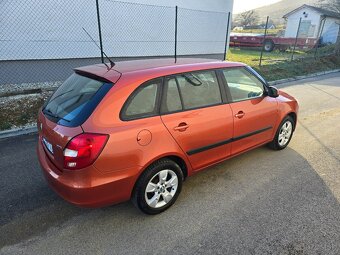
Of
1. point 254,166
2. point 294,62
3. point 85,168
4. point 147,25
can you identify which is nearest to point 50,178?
point 85,168

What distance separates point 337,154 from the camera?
446 cm

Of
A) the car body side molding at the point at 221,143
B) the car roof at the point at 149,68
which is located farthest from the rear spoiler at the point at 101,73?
the car body side molding at the point at 221,143

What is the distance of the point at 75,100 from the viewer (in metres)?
2.73

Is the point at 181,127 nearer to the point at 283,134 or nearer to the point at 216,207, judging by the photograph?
the point at 216,207

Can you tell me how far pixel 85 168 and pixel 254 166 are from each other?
263cm

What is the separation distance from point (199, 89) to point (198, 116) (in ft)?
1.15

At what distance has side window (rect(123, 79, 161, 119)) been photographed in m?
2.62

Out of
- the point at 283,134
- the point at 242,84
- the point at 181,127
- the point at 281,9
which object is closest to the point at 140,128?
the point at 181,127

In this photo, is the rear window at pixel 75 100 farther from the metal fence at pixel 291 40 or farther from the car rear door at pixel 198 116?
the metal fence at pixel 291 40

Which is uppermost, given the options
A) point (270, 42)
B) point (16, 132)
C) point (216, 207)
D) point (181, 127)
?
point (181, 127)

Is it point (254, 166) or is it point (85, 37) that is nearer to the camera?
point (254, 166)

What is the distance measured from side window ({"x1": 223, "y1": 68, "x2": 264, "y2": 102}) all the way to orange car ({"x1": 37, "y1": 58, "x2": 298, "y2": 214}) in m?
0.02

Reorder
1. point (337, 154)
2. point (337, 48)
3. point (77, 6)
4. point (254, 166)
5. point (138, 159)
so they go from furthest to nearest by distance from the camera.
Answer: point (337, 48), point (77, 6), point (337, 154), point (254, 166), point (138, 159)

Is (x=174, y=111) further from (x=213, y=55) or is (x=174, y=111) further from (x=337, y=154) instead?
(x=213, y=55)
